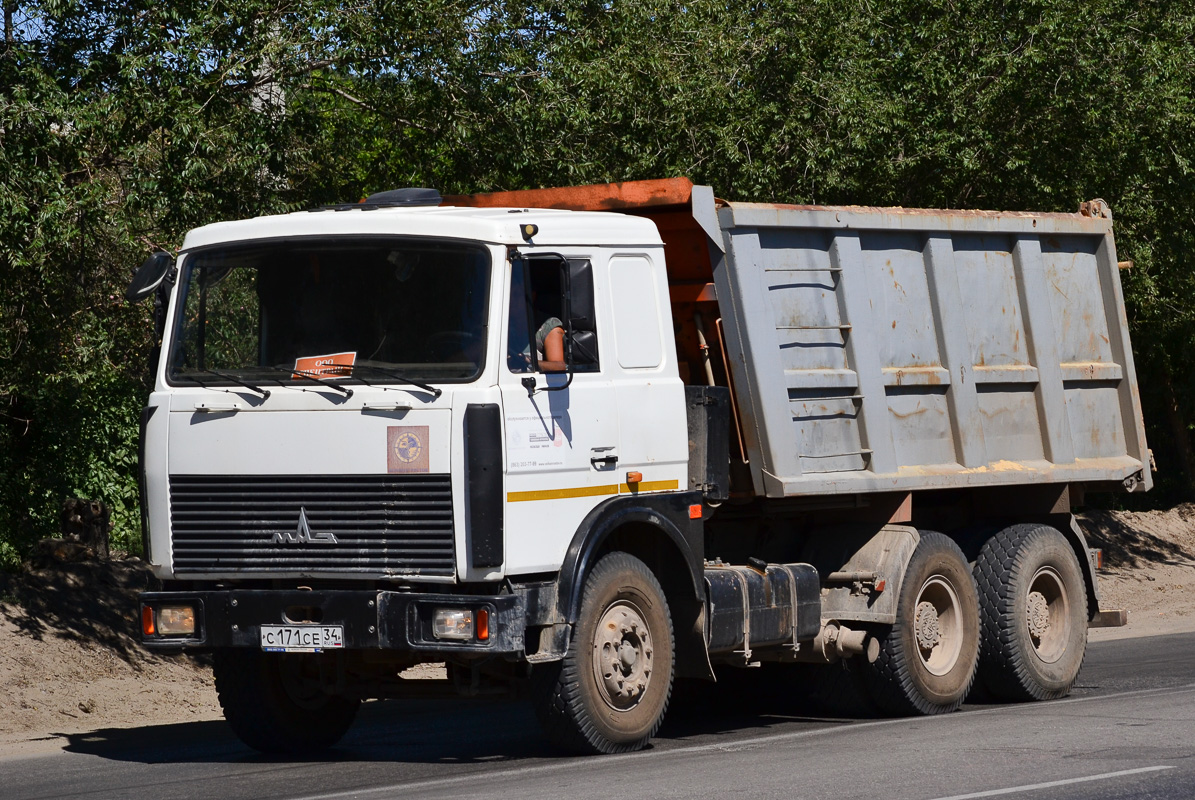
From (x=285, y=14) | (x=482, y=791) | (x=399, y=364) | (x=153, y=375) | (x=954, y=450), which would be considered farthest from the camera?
(x=285, y=14)

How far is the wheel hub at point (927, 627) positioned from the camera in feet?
34.8

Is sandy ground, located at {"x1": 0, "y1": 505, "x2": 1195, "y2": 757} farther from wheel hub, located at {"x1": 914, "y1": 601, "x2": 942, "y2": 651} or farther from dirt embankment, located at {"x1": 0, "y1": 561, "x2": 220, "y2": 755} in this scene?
wheel hub, located at {"x1": 914, "y1": 601, "x2": 942, "y2": 651}

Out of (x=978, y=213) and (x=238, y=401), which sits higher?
(x=978, y=213)

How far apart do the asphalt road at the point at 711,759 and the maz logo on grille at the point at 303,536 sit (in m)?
1.17

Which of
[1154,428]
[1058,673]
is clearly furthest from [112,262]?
[1154,428]

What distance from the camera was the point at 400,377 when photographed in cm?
796

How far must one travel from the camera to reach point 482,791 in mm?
7473

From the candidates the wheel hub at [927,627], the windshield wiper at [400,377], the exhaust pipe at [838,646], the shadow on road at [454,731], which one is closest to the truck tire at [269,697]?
the shadow on road at [454,731]

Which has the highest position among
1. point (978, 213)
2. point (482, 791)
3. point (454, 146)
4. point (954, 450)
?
point (454, 146)

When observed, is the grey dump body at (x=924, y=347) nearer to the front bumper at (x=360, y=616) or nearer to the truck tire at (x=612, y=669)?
the truck tire at (x=612, y=669)

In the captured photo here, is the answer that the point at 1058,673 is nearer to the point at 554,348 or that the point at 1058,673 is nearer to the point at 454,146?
the point at 554,348

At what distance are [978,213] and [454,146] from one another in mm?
4912

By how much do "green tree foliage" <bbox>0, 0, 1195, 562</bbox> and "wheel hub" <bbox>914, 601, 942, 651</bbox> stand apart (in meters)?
4.97

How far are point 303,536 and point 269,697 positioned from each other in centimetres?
157
